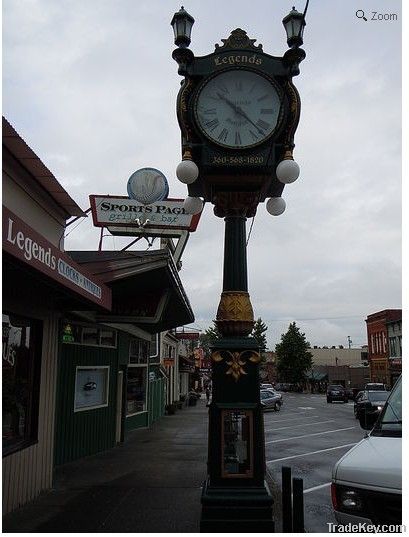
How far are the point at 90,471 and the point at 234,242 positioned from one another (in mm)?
6673

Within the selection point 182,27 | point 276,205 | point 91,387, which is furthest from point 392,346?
point 182,27

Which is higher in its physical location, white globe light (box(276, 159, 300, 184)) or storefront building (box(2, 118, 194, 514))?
white globe light (box(276, 159, 300, 184))

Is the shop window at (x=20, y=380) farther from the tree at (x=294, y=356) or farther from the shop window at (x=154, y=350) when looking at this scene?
the tree at (x=294, y=356)

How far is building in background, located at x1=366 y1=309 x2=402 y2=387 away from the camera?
1931 inches

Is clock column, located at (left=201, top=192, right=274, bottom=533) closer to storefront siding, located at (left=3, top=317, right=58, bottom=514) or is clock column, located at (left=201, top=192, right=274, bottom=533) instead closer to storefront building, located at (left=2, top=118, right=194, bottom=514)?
storefront building, located at (left=2, top=118, right=194, bottom=514)

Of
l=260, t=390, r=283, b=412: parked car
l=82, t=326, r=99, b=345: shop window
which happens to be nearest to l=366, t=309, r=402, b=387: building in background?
l=260, t=390, r=283, b=412: parked car

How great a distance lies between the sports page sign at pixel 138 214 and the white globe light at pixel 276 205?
31.8ft

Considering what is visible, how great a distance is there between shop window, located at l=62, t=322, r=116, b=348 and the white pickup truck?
8.04m

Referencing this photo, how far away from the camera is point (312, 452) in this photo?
13539 mm

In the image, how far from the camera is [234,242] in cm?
654

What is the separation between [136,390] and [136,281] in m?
9.87

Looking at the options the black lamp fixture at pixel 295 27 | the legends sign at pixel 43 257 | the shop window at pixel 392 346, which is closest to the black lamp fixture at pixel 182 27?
the black lamp fixture at pixel 295 27

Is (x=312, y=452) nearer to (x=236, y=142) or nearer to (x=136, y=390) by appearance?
(x=136, y=390)

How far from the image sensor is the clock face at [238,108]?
21.0ft
